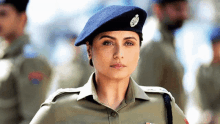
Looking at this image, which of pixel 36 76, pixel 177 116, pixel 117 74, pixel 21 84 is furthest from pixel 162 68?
pixel 117 74

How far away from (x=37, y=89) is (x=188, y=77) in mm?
1827

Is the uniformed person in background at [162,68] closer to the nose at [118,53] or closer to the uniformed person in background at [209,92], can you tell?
the uniformed person in background at [209,92]

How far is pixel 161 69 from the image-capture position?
3748mm

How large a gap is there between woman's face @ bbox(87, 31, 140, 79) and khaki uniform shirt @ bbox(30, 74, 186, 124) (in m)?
0.15

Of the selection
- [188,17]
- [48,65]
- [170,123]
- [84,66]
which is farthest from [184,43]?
[170,123]

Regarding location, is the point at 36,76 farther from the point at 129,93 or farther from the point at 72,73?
the point at 129,93

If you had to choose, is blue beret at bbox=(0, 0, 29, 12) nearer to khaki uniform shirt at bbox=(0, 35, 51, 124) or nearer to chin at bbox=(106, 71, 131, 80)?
khaki uniform shirt at bbox=(0, 35, 51, 124)

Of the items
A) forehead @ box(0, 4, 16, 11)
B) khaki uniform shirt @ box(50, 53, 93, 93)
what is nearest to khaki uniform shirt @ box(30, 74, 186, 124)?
forehead @ box(0, 4, 16, 11)

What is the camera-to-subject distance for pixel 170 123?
7.50ft

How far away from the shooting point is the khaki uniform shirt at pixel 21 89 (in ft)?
11.4

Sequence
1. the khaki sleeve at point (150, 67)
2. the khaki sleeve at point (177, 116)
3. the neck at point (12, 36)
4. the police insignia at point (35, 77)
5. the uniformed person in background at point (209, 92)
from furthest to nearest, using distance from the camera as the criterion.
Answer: the uniformed person in background at point (209, 92)
the neck at point (12, 36)
the khaki sleeve at point (150, 67)
the police insignia at point (35, 77)
the khaki sleeve at point (177, 116)

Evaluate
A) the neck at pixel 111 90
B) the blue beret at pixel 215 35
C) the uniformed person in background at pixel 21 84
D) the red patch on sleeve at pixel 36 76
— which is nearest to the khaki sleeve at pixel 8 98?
the uniformed person in background at pixel 21 84

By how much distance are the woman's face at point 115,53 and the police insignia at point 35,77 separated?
1.39 m

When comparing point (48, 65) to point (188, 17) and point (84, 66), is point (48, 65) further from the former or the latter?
point (188, 17)
